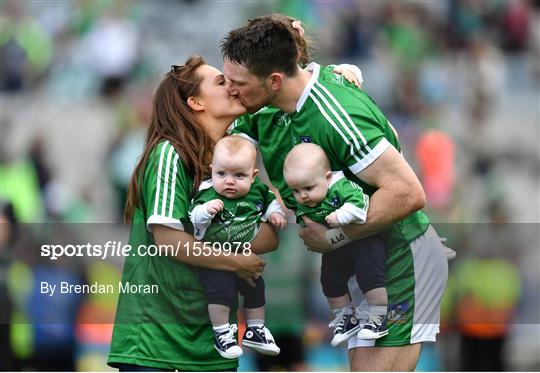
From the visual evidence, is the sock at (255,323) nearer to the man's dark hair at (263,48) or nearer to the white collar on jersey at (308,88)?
the white collar on jersey at (308,88)

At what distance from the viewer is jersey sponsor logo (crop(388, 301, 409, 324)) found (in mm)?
5266

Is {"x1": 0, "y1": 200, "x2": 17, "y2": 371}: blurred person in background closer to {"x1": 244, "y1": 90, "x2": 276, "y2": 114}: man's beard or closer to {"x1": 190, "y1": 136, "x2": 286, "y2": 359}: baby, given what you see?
{"x1": 190, "y1": 136, "x2": 286, "y2": 359}: baby

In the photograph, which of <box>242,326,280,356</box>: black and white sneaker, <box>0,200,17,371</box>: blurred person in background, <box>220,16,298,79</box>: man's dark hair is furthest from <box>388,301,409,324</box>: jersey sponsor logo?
<box>0,200,17,371</box>: blurred person in background

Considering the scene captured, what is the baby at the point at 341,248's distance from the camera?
198 inches

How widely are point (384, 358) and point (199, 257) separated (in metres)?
0.83

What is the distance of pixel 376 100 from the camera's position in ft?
37.7

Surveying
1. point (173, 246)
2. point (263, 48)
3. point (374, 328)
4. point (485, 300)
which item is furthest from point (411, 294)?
point (485, 300)

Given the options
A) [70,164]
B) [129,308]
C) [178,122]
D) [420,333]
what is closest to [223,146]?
[178,122]

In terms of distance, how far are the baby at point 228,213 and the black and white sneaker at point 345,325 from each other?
397 mm

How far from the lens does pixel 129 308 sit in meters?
5.18

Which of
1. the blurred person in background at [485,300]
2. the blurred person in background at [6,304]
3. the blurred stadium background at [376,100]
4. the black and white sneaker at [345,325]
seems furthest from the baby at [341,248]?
the blurred person in background at [485,300]

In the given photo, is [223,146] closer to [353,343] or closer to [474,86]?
[353,343]

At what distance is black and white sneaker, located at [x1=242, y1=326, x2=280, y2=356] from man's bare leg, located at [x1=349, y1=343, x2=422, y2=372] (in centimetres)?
32

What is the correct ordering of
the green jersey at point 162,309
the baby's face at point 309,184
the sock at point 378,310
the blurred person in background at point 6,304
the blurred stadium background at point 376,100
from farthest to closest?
the blurred stadium background at point 376,100 < the blurred person in background at point 6,304 < the sock at point 378,310 < the green jersey at point 162,309 < the baby's face at point 309,184
